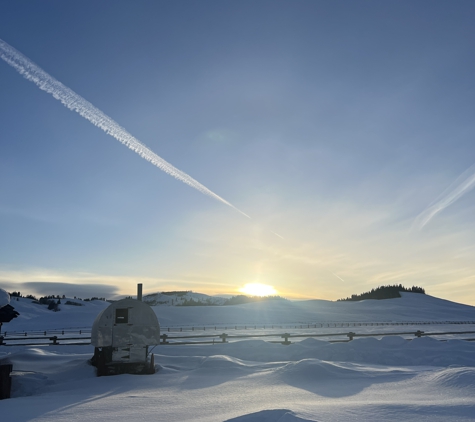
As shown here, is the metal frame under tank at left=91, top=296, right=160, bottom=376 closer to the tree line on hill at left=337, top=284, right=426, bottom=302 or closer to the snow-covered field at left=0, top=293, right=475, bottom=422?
the snow-covered field at left=0, top=293, right=475, bottom=422

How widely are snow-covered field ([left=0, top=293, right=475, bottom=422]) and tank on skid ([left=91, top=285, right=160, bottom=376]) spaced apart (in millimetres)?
729

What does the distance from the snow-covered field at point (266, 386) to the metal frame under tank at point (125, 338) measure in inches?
29.9

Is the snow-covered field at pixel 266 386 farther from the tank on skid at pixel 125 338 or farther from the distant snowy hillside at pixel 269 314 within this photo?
the distant snowy hillside at pixel 269 314

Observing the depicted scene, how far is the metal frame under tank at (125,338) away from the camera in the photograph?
1578 centimetres

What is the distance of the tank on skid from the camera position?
621 inches

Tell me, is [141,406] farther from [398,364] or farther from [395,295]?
[395,295]

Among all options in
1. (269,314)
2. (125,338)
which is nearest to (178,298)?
(269,314)

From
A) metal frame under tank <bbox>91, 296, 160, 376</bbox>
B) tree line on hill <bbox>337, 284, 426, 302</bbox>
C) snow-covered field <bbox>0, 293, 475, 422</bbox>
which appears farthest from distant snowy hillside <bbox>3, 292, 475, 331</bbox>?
metal frame under tank <bbox>91, 296, 160, 376</bbox>

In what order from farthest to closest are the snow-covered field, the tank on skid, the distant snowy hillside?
the distant snowy hillside, the tank on skid, the snow-covered field

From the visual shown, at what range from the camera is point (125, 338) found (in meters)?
16.4

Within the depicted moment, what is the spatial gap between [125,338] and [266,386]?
7677 mm

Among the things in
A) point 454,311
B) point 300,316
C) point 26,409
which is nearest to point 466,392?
point 26,409

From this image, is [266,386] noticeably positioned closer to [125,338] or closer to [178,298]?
[125,338]

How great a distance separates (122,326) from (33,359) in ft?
16.2
